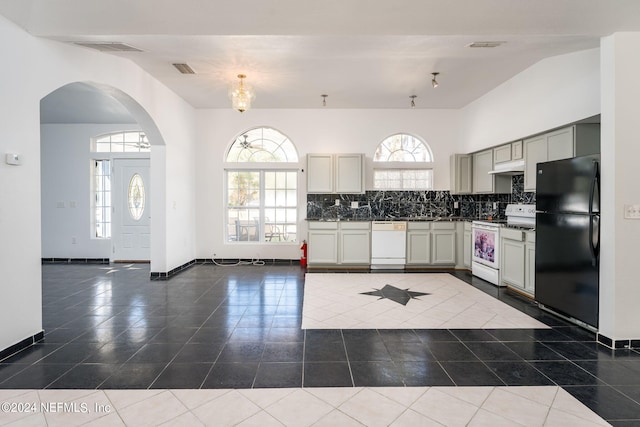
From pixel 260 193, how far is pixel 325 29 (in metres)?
3.97

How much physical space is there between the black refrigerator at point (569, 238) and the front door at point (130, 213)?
6330 millimetres

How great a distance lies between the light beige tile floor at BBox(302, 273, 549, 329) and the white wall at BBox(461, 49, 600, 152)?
2.13 metres

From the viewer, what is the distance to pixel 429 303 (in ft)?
12.5

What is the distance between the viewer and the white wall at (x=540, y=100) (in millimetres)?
3229

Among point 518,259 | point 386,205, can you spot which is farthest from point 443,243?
point 518,259

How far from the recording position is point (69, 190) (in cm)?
639

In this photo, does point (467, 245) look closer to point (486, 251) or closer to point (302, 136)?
point (486, 251)

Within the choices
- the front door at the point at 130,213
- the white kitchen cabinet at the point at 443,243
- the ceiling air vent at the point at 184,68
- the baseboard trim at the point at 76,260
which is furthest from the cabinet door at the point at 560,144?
the baseboard trim at the point at 76,260

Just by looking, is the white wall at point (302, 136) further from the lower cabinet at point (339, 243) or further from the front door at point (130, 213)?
the front door at point (130, 213)

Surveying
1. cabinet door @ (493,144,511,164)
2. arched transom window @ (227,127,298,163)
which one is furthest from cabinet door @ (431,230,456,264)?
arched transom window @ (227,127,298,163)

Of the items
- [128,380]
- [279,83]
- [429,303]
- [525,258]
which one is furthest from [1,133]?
[525,258]

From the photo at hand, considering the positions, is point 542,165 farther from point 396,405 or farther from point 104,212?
Result: point 104,212

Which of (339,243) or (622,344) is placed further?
(339,243)

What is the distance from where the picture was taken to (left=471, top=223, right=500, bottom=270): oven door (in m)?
4.55
